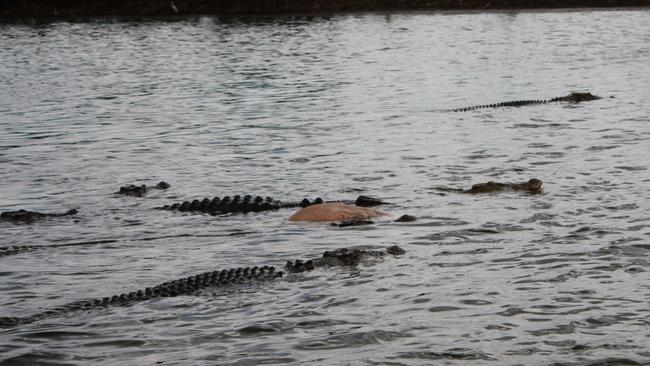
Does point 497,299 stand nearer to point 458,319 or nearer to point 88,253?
point 458,319

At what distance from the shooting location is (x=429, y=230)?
556 inches

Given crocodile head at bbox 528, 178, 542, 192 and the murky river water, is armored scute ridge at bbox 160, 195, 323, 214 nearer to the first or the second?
the murky river water

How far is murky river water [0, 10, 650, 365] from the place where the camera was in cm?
986

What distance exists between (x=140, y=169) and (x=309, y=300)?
10090mm

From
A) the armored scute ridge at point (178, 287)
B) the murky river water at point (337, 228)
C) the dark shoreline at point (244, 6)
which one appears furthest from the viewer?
the dark shoreline at point (244, 6)

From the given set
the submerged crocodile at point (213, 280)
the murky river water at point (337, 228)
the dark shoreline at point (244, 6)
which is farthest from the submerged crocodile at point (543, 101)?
the dark shoreline at point (244, 6)

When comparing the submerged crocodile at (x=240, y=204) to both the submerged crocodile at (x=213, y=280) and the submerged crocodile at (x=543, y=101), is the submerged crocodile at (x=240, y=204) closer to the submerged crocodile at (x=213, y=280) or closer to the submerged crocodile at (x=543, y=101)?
the submerged crocodile at (x=213, y=280)

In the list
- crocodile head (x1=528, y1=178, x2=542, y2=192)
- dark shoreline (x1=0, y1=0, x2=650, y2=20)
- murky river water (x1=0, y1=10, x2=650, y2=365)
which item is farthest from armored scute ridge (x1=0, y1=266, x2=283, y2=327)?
dark shoreline (x1=0, y1=0, x2=650, y2=20)

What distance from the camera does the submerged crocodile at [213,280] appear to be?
36.1 feet

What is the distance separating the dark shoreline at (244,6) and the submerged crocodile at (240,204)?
2286 inches

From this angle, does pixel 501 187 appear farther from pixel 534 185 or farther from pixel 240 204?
pixel 240 204

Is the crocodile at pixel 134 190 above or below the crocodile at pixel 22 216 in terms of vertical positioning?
below

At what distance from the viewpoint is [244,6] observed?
81750mm

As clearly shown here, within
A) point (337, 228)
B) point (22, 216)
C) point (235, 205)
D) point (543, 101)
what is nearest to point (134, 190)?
point (22, 216)
